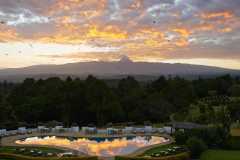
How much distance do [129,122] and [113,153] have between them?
1450 centimetres

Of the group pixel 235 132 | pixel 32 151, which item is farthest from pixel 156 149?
pixel 32 151

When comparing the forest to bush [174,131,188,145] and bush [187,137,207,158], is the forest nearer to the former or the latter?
bush [174,131,188,145]

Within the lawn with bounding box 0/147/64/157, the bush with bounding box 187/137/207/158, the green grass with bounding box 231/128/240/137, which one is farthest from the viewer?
the green grass with bounding box 231/128/240/137

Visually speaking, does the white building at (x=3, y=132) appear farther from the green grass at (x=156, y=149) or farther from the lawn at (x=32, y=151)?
the green grass at (x=156, y=149)

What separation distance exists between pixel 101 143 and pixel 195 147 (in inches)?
304

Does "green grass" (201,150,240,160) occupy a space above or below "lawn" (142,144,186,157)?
below

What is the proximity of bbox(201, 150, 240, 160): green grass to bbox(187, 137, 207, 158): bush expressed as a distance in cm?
38

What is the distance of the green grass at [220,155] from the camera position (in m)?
22.0

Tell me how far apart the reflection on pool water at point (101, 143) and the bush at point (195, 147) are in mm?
4045

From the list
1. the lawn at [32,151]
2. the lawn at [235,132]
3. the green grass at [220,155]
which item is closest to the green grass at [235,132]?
the lawn at [235,132]

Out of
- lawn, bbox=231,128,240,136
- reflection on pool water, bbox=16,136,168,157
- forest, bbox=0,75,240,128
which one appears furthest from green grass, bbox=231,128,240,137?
forest, bbox=0,75,240,128

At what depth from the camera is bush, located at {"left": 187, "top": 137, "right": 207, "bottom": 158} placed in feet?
74.4

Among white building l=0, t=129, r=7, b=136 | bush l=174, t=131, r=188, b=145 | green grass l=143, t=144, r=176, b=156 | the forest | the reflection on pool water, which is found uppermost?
the forest

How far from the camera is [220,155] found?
22.8 meters
